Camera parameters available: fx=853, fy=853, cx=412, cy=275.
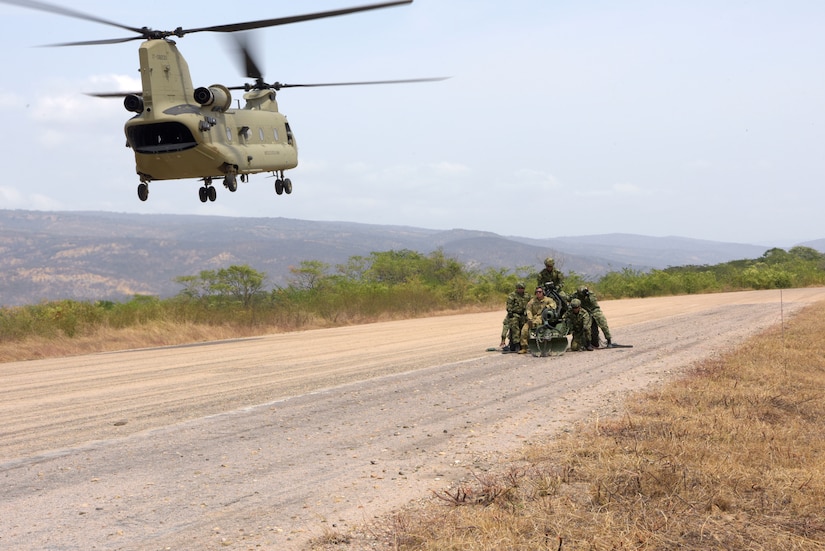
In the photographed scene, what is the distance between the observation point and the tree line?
25.8 m

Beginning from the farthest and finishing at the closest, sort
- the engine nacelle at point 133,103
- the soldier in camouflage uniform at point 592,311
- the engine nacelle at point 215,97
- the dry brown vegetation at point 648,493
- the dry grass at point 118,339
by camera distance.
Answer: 1. the dry grass at point 118,339
2. the engine nacelle at point 215,97
3. the engine nacelle at point 133,103
4. the soldier in camouflage uniform at point 592,311
5. the dry brown vegetation at point 648,493

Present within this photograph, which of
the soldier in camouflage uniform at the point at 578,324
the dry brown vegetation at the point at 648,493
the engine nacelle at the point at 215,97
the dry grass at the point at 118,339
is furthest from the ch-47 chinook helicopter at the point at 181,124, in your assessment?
the dry brown vegetation at the point at 648,493

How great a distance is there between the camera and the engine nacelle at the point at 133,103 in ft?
64.4

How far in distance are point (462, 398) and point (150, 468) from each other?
5.02 metres

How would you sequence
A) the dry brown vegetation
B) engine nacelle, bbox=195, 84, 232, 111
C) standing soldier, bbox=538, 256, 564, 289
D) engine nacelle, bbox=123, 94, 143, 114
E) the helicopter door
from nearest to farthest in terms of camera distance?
the dry brown vegetation
standing soldier, bbox=538, 256, 564, 289
engine nacelle, bbox=123, 94, 143, 114
engine nacelle, bbox=195, 84, 232, 111
the helicopter door

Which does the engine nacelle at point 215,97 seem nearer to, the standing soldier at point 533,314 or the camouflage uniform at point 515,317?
the camouflage uniform at point 515,317

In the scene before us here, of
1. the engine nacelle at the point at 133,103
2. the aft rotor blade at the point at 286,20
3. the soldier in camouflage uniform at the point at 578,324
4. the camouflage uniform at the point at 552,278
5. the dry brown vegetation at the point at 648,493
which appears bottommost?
the dry brown vegetation at the point at 648,493

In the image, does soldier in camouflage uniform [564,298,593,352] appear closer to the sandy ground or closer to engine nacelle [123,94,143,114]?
the sandy ground

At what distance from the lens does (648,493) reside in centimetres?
643

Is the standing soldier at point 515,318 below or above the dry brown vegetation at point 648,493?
above

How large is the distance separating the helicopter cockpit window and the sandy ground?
4941 mm

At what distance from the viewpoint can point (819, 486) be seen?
6.51 m

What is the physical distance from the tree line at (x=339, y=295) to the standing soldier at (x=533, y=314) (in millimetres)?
11831

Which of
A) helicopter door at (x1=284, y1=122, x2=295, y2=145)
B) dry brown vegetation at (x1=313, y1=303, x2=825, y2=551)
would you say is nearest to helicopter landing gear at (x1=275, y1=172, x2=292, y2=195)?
helicopter door at (x1=284, y1=122, x2=295, y2=145)
